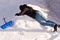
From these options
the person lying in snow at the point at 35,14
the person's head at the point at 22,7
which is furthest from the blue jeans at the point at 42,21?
the person's head at the point at 22,7

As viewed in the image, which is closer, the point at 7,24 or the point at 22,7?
the point at 7,24

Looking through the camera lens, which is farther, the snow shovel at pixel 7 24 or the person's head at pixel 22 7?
the person's head at pixel 22 7

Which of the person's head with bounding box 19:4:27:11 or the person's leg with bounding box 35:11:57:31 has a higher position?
the person's head with bounding box 19:4:27:11

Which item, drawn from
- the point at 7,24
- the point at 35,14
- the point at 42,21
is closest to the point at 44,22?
the point at 42,21

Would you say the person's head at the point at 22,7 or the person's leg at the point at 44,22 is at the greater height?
the person's head at the point at 22,7

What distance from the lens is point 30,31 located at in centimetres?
173

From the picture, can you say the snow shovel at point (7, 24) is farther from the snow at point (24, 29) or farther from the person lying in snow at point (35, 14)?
the person lying in snow at point (35, 14)

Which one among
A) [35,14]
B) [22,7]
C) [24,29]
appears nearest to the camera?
[24,29]

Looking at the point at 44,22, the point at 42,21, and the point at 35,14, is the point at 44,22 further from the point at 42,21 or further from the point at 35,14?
the point at 35,14

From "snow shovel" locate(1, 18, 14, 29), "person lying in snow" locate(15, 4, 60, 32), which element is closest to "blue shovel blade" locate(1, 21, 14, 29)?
"snow shovel" locate(1, 18, 14, 29)

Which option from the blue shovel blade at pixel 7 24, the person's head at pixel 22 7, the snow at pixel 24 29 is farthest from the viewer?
the person's head at pixel 22 7

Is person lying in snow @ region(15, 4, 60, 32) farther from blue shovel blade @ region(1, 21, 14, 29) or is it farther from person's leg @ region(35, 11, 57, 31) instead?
blue shovel blade @ region(1, 21, 14, 29)

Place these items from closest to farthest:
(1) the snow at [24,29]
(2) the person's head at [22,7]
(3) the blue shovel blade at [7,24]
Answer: (1) the snow at [24,29] → (3) the blue shovel blade at [7,24] → (2) the person's head at [22,7]

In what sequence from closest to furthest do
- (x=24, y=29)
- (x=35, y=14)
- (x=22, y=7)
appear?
(x=24, y=29) < (x=35, y=14) < (x=22, y=7)
